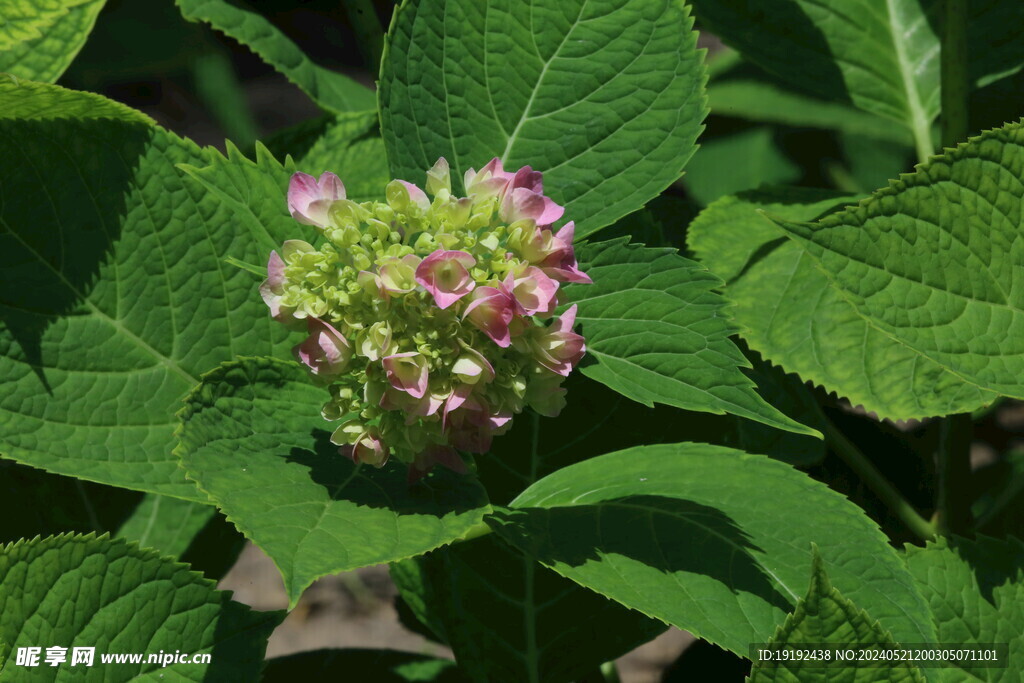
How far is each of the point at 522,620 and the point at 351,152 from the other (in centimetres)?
65

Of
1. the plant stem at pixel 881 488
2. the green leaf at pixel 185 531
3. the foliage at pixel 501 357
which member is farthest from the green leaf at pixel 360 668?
the plant stem at pixel 881 488

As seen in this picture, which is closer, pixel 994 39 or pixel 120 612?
pixel 120 612

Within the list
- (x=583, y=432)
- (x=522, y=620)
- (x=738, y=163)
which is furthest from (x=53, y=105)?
(x=738, y=163)

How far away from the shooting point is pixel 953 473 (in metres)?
1.31

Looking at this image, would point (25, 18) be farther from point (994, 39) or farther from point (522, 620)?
point (994, 39)

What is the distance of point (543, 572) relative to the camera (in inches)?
50.3

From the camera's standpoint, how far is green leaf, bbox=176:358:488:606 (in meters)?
0.84

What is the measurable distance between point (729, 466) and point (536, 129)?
0.42 m

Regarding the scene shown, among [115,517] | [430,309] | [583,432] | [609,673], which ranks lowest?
[609,673]

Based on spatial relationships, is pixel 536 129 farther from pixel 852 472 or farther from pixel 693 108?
pixel 852 472

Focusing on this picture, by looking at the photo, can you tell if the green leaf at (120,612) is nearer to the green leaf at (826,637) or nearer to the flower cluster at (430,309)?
the flower cluster at (430,309)

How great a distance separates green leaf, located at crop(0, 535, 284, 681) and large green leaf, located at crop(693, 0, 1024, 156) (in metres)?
0.95

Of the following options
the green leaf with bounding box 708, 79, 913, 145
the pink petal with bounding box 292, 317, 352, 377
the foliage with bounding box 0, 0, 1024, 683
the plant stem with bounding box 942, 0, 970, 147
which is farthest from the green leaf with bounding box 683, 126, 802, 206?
the pink petal with bounding box 292, 317, 352, 377

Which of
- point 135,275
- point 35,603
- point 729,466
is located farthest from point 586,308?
point 35,603
